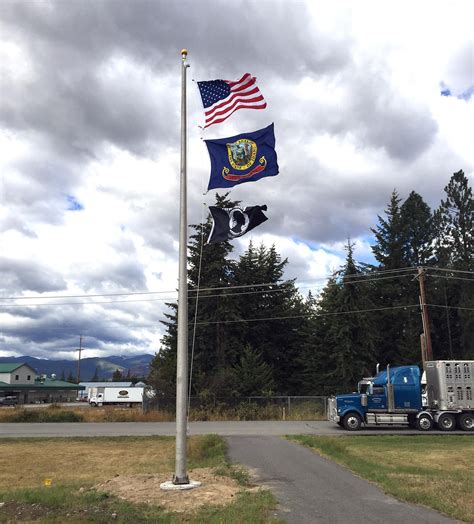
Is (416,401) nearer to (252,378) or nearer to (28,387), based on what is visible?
(252,378)

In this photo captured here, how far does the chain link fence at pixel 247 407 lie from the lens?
3847 cm

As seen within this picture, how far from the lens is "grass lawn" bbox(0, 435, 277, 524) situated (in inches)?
327

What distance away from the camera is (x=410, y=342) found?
179 feet

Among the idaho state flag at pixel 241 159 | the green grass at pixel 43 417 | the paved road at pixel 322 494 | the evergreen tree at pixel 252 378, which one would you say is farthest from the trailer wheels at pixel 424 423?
the green grass at pixel 43 417

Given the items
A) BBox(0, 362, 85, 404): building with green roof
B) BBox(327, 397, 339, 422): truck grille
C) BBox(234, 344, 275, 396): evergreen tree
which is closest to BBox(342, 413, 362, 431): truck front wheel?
BBox(327, 397, 339, 422): truck grille

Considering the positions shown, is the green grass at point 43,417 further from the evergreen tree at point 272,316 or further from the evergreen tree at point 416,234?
the evergreen tree at point 416,234

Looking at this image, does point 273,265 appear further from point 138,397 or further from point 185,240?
point 185,240

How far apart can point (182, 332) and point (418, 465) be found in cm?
867

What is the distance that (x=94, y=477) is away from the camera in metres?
14.2

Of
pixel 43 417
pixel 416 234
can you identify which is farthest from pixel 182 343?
pixel 416 234

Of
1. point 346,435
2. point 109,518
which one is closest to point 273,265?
point 346,435

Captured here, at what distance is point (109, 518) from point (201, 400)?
32927 millimetres

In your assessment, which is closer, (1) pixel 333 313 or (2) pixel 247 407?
(2) pixel 247 407

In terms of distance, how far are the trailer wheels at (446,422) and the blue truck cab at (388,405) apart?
585 mm
